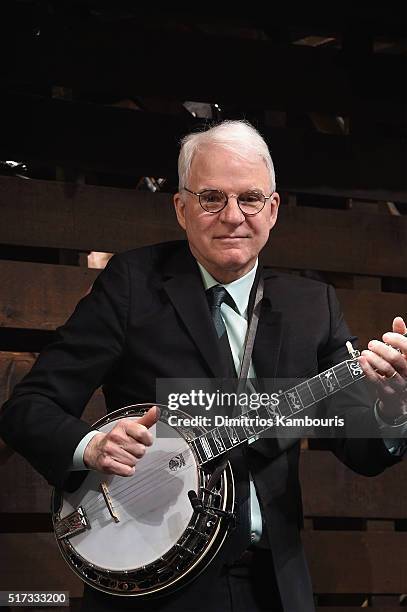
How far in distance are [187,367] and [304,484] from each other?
0.92m

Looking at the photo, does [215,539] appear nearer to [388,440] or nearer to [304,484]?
[388,440]

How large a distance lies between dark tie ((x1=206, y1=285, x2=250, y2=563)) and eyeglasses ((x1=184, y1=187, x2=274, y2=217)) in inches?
8.1

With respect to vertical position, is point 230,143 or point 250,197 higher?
point 230,143

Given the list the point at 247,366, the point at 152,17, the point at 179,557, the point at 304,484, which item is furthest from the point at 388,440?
the point at 152,17

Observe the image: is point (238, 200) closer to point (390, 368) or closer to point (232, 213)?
point (232, 213)

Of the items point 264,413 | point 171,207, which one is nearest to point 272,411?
point 264,413

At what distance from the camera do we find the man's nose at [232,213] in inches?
109

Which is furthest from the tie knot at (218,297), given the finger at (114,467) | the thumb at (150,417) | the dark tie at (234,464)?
the finger at (114,467)

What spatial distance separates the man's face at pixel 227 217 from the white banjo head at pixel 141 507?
1.53ft

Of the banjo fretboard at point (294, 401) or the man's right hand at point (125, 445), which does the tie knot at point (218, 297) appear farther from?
the man's right hand at point (125, 445)

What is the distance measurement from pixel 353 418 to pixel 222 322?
41 centimetres

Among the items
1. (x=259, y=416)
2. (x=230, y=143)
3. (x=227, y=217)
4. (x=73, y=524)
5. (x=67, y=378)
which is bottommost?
(x=73, y=524)

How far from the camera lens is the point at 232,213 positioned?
2781 millimetres

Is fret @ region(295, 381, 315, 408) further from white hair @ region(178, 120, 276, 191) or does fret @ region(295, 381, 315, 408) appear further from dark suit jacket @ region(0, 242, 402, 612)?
white hair @ region(178, 120, 276, 191)
